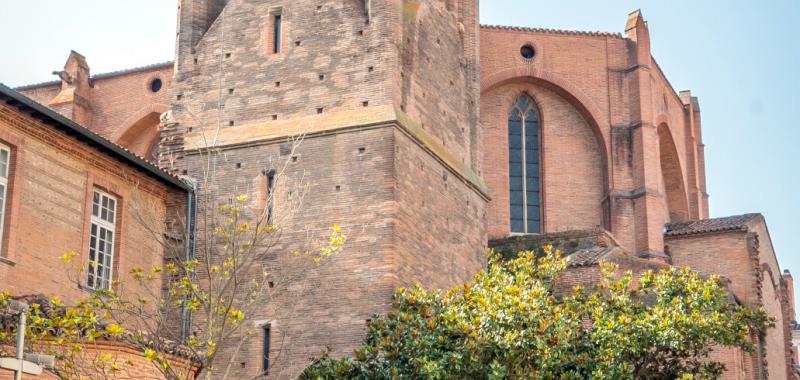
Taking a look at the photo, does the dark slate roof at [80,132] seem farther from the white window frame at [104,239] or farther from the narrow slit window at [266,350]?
the narrow slit window at [266,350]

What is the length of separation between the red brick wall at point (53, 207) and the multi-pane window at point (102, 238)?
0.14m

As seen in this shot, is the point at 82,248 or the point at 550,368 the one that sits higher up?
the point at 82,248

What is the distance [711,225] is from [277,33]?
50.3 feet

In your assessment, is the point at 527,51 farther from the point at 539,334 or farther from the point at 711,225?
the point at 539,334

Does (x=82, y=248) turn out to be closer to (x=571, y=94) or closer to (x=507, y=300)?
(x=507, y=300)

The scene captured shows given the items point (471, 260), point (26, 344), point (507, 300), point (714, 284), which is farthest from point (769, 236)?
point (26, 344)

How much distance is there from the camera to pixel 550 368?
18.4 m

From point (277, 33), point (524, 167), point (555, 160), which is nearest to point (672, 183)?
point (555, 160)

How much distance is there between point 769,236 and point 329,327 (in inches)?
778

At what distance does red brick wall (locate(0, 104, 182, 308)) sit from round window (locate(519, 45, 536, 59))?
17123mm

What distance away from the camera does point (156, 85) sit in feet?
117

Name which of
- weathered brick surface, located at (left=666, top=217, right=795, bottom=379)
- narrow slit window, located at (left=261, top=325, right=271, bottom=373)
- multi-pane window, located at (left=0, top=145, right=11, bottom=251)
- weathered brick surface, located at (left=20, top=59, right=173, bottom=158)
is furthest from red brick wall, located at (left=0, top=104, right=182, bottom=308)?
weathered brick surface, located at (left=666, top=217, right=795, bottom=379)

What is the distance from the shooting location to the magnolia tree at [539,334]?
60.5 feet

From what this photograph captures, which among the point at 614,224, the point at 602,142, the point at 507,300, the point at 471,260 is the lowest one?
the point at 507,300
